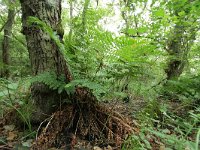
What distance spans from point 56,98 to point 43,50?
47 centimetres

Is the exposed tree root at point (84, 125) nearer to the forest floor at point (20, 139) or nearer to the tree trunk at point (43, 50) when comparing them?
the forest floor at point (20, 139)

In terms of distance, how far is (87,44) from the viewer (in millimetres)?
1808

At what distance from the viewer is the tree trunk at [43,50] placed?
178cm

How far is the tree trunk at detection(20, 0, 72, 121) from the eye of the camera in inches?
70.1

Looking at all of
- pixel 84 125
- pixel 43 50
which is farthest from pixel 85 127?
pixel 43 50

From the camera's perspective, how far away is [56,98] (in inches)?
74.2

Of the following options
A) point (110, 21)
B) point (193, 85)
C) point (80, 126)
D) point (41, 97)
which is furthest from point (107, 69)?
point (110, 21)

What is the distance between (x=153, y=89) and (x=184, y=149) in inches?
85.3

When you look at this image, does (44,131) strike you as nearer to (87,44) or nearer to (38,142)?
(38,142)

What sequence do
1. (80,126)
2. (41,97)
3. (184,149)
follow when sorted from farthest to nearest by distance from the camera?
(41,97) < (80,126) < (184,149)

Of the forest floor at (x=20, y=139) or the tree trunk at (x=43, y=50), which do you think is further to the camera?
the tree trunk at (x=43, y=50)

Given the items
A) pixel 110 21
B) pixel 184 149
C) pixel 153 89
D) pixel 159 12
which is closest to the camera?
pixel 184 149

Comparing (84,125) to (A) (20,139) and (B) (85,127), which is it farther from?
(A) (20,139)

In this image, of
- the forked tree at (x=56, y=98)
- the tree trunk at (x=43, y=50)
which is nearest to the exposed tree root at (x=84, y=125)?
the forked tree at (x=56, y=98)
